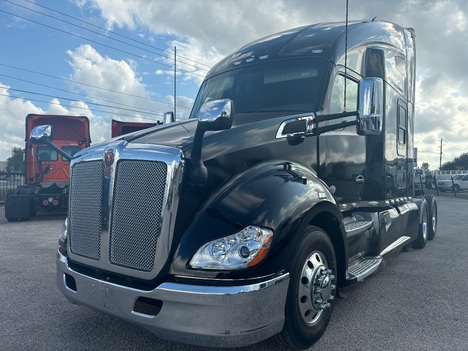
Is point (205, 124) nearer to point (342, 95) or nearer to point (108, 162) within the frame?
point (108, 162)

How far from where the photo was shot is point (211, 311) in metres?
2.55

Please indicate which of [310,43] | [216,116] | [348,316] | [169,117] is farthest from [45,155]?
[216,116]

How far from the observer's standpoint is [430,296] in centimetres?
453

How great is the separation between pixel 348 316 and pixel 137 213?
7.54 feet

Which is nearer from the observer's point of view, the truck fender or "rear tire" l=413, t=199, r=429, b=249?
the truck fender

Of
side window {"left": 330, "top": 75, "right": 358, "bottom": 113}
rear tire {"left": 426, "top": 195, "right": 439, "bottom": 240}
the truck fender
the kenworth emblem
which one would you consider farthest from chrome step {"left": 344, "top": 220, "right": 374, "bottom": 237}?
rear tire {"left": 426, "top": 195, "right": 439, "bottom": 240}

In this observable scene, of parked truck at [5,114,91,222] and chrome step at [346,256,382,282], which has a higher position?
parked truck at [5,114,91,222]

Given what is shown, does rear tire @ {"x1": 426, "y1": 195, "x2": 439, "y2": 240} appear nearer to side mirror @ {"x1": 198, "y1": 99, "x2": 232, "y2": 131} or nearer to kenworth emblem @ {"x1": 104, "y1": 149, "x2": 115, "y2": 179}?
side mirror @ {"x1": 198, "y1": 99, "x2": 232, "y2": 131}

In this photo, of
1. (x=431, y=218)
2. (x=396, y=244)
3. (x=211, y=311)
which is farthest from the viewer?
(x=431, y=218)

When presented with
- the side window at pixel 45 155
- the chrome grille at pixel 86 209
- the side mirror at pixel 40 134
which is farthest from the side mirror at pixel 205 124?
the side window at pixel 45 155

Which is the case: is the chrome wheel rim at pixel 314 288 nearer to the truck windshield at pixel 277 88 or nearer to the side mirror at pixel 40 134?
the truck windshield at pixel 277 88

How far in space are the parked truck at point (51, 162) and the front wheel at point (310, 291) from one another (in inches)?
422

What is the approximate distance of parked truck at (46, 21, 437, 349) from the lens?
2650 millimetres

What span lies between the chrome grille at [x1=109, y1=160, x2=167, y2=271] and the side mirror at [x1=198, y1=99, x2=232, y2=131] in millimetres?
406
